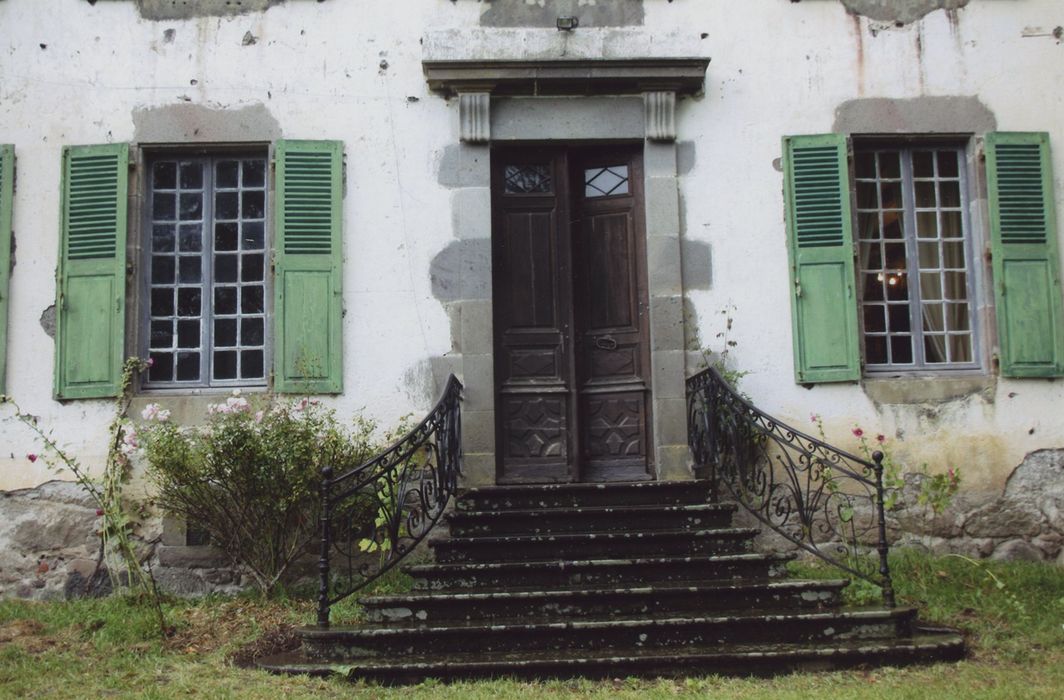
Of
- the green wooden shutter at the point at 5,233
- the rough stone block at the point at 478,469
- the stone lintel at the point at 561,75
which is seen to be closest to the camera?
the rough stone block at the point at 478,469

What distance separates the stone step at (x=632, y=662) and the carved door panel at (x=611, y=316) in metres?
2.34

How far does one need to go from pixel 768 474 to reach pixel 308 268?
3.37m

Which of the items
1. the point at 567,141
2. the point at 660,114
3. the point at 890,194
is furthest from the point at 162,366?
the point at 890,194

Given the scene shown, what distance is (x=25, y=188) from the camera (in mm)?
7891

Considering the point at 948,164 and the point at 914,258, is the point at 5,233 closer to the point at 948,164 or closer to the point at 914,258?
the point at 914,258

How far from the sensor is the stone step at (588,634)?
5809mm

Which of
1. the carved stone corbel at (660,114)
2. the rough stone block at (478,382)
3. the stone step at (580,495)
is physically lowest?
the stone step at (580,495)

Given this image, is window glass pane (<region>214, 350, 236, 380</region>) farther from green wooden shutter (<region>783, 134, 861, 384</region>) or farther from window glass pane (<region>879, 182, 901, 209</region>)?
window glass pane (<region>879, 182, 901, 209</region>)

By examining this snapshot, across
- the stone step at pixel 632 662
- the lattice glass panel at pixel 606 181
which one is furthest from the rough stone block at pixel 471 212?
the stone step at pixel 632 662

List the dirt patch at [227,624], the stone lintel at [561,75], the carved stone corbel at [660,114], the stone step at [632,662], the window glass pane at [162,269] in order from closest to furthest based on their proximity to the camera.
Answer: the stone step at [632,662]
the dirt patch at [227,624]
the stone lintel at [561,75]
the carved stone corbel at [660,114]
the window glass pane at [162,269]

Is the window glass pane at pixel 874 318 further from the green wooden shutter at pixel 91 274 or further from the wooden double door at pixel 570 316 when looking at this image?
the green wooden shutter at pixel 91 274

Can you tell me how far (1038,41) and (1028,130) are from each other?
65 cm

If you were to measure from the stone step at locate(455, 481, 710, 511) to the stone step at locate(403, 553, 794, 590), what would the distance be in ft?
2.68

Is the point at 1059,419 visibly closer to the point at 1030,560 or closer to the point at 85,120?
the point at 1030,560
